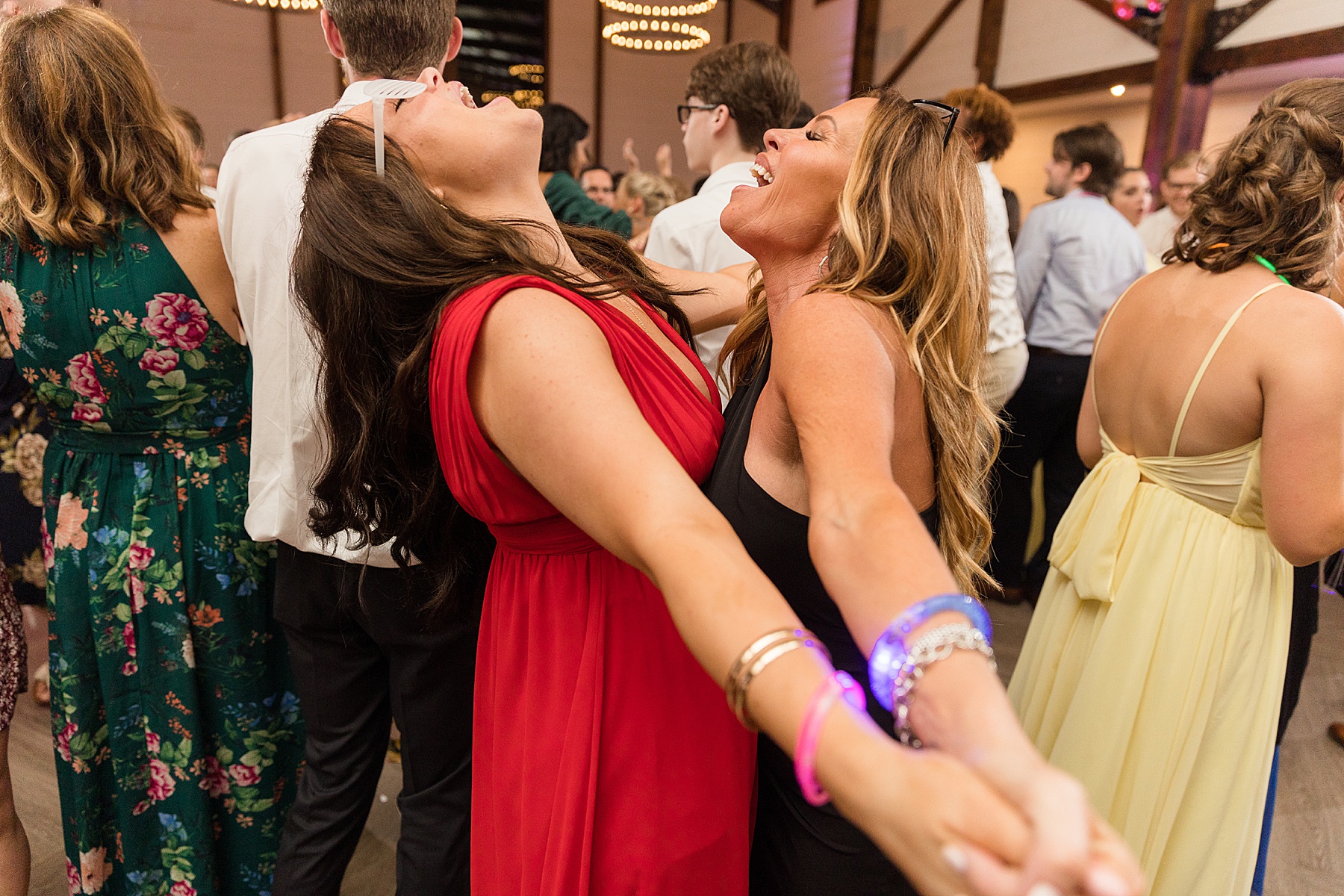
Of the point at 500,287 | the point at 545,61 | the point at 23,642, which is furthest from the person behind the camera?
the point at 545,61

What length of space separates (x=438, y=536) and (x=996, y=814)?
0.97m

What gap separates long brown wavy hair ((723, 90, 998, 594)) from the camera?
991mm

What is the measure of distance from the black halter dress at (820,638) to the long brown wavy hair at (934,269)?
0.07m

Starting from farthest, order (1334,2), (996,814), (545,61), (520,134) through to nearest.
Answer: (545,61) < (1334,2) < (520,134) < (996,814)

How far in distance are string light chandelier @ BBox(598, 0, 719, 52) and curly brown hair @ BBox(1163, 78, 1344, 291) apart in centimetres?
578

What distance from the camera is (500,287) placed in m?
0.91

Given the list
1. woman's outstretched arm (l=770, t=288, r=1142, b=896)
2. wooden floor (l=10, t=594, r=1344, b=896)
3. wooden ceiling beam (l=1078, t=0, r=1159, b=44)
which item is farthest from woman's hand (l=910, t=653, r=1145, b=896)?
wooden ceiling beam (l=1078, t=0, r=1159, b=44)

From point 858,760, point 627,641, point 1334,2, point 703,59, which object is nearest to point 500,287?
point 627,641

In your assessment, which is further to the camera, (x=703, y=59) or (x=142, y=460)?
(x=703, y=59)

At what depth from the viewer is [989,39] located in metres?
7.32

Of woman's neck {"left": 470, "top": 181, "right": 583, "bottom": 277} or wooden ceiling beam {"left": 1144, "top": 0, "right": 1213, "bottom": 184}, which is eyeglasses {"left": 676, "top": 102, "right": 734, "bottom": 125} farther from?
wooden ceiling beam {"left": 1144, "top": 0, "right": 1213, "bottom": 184}

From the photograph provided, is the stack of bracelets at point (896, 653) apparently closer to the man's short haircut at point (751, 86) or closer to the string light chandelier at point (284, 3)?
the man's short haircut at point (751, 86)

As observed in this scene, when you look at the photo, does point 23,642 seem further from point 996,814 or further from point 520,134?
point 996,814

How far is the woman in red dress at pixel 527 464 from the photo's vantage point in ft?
2.75
